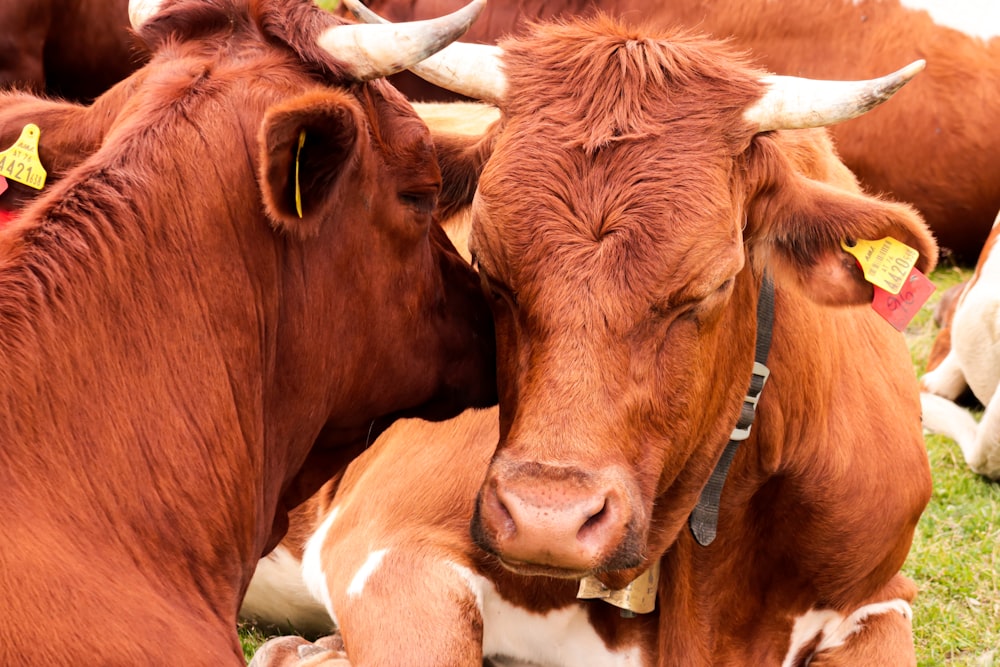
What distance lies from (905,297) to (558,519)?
148cm

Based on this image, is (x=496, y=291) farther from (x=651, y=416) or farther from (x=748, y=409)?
(x=748, y=409)

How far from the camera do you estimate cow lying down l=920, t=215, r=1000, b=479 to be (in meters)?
7.67

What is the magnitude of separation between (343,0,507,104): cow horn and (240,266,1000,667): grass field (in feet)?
8.37

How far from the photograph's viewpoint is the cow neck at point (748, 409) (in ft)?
14.3

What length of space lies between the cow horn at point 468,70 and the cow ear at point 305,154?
25.9 inches

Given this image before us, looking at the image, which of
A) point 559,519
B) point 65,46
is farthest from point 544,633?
point 65,46

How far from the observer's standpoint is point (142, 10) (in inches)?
165

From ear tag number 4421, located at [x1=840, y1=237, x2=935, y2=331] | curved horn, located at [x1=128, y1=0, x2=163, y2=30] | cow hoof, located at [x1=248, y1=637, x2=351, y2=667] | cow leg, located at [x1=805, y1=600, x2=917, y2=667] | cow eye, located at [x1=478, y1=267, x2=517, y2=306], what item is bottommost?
cow hoof, located at [x1=248, y1=637, x2=351, y2=667]

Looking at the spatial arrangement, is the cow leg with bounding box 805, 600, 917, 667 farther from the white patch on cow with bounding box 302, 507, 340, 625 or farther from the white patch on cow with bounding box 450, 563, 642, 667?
the white patch on cow with bounding box 302, 507, 340, 625

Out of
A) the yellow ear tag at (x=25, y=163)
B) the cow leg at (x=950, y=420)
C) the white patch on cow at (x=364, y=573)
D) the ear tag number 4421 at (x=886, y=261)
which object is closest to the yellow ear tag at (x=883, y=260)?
the ear tag number 4421 at (x=886, y=261)

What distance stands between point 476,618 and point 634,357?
1386 millimetres

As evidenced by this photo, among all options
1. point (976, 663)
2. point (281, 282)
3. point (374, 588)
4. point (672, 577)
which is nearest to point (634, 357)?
point (281, 282)

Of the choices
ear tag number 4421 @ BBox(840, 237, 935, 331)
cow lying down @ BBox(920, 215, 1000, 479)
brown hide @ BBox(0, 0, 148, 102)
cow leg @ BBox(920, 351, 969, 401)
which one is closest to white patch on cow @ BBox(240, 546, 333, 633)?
ear tag number 4421 @ BBox(840, 237, 935, 331)

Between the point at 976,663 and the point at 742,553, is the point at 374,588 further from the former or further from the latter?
the point at 976,663
